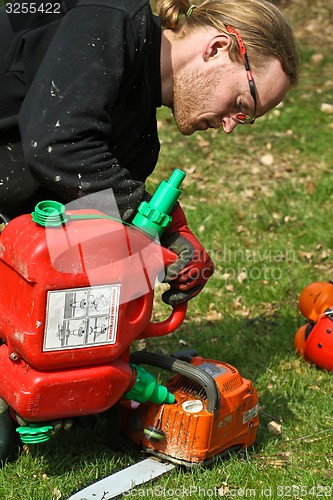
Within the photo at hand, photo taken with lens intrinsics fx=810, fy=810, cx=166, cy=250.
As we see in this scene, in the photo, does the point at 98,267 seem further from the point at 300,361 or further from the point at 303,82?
the point at 303,82

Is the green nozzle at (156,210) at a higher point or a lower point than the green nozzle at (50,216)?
lower

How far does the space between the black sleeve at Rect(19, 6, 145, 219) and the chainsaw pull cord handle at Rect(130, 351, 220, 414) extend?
815mm

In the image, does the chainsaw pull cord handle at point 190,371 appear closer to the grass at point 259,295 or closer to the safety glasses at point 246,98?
the grass at point 259,295

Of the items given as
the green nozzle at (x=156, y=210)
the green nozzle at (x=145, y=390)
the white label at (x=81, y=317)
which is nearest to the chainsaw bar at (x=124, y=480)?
the green nozzle at (x=145, y=390)

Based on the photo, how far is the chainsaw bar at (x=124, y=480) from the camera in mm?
3131

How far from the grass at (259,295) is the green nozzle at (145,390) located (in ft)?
1.02

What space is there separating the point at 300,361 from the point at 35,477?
1712mm

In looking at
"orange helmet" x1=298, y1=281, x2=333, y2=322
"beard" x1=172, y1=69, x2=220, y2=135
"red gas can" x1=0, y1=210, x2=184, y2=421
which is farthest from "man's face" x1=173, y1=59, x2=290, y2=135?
"orange helmet" x1=298, y1=281, x2=333, y2=322

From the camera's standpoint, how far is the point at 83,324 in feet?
9.64

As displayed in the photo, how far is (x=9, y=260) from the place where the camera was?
9.64 feet

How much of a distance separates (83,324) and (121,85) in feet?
3.04

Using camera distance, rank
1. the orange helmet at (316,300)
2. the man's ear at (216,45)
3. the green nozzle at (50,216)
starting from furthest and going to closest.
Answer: the orange helmet at (316,300)
the man's ear at (216,45)
the green nozzle at (50,216)

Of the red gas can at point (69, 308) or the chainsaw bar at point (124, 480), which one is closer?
the red gas can at point (69, 308)

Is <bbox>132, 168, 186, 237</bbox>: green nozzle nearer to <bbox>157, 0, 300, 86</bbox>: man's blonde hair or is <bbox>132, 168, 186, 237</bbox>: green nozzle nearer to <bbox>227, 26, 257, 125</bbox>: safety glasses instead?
<bbox>227, 26, 257, 125</bbox>: safety glasses
